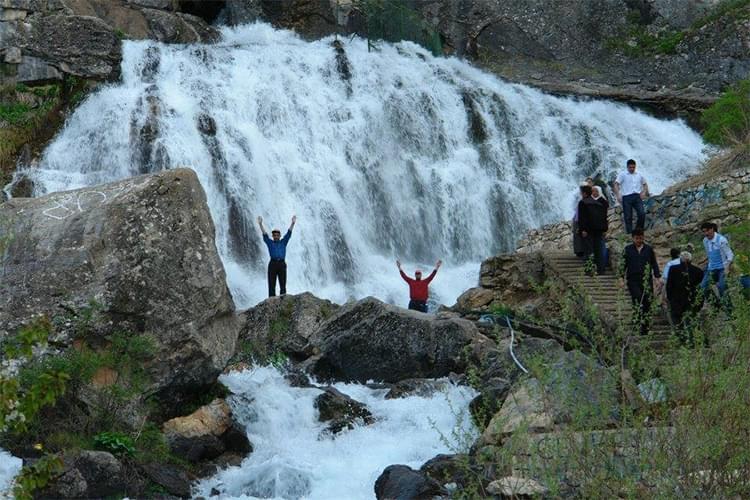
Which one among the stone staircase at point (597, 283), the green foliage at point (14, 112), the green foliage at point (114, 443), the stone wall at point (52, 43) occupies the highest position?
the stone wall at point (52, 43)

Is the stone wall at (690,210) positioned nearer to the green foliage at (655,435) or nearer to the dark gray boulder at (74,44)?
the green foliage at (655,435)

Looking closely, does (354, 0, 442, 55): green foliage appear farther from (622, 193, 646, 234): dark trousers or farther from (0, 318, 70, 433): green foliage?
(0, 318, 70, 433): green foliage

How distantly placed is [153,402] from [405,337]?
3885 millimetres

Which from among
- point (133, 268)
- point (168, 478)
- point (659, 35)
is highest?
point (659, 35)

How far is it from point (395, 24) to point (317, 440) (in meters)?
19.2

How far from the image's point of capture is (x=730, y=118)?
21859mm

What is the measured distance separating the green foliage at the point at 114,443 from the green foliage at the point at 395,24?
1988 centimetres

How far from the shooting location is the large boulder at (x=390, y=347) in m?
14.1

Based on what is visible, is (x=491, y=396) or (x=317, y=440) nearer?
(x=491, y=396)

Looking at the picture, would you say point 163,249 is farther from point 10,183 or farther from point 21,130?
point 21,130

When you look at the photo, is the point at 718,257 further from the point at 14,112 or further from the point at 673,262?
the point at 14,112

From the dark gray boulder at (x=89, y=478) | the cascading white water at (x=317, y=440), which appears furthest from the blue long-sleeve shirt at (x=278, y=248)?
the dark gray boulder at (x=89, y=478)

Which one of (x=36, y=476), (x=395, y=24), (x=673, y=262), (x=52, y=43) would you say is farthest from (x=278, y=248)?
(x=395, y=24)

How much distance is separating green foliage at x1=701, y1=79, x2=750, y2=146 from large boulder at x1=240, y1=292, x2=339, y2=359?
8903 millimetres
